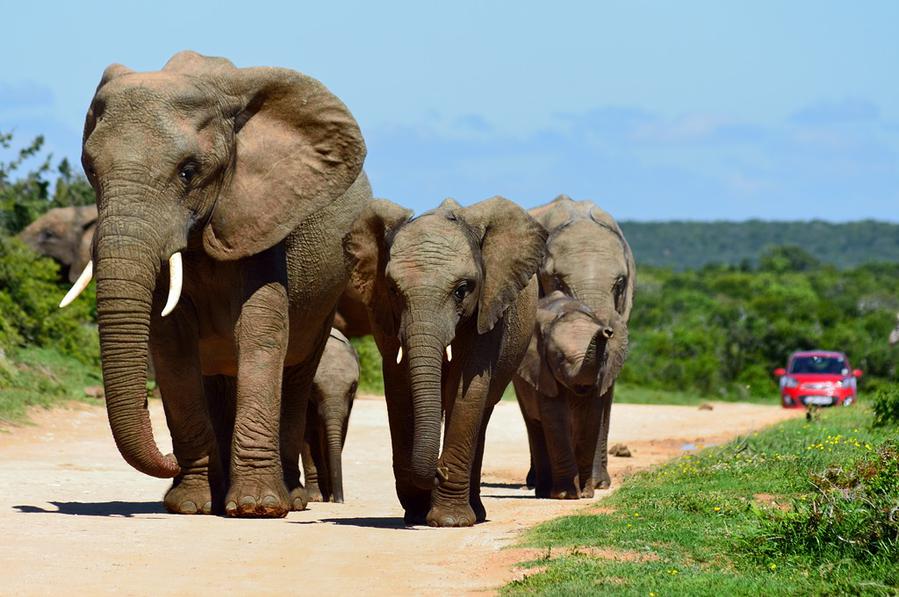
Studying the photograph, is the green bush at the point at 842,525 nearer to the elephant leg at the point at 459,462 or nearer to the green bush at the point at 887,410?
the elephant leg at the point at 459,462

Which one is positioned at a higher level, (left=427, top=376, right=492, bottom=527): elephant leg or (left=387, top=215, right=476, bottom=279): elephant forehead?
(left=387, top=215, right=476, bottom=279): elephant forehead

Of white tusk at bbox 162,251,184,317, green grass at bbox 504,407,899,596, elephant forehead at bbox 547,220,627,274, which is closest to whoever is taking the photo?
green grass at bbox 504,407,899,596

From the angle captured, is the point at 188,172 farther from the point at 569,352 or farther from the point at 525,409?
the point at 525,409

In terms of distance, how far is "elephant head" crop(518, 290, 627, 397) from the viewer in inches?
502

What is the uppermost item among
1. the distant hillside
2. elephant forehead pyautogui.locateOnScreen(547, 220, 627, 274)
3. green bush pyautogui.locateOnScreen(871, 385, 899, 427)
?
the distant hillside

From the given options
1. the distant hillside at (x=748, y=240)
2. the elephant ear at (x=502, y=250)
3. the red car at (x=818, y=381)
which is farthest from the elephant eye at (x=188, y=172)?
the distant hillside at (x=748, y=240)

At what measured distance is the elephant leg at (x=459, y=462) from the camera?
10102 millimetres

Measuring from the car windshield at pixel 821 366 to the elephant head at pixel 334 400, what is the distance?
60.6ft

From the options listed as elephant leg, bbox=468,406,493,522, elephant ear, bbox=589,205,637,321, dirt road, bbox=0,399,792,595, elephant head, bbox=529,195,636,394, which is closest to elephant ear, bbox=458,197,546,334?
elephant leg, bbox=468,406,493,522

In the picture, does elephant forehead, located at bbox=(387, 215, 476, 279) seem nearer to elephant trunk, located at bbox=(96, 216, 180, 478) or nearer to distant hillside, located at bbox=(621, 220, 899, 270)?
elephant trunk, located at bbox=(96, 216, 180, 478)

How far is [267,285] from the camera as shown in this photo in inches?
424

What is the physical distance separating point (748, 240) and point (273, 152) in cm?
17775

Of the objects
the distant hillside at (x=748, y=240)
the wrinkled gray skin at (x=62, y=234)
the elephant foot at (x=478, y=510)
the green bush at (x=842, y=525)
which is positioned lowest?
the elephant foot at (x=478, y=510)

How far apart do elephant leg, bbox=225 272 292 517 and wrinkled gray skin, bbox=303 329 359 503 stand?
2542 millimetres
